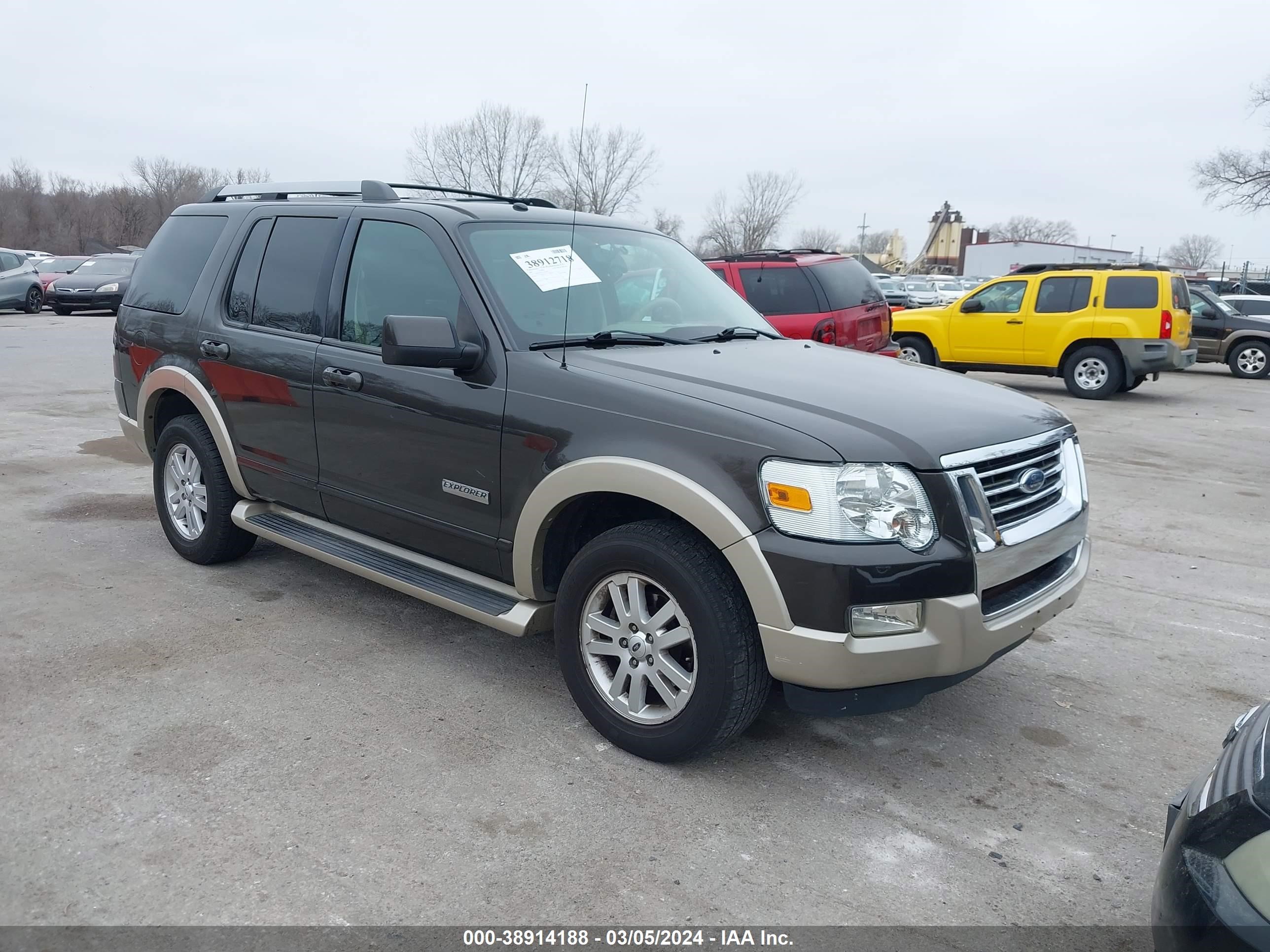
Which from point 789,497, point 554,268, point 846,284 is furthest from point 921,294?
point 789,497

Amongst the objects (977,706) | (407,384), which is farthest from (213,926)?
(977,706)

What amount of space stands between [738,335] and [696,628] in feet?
5.59

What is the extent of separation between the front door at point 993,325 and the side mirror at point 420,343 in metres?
12.8

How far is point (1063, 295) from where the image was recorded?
14.3m

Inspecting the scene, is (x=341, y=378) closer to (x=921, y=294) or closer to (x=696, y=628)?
(x=696, y=628)

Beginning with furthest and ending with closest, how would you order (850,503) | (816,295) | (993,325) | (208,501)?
(993,325) → (816,295) → (208,501) → (850,503)

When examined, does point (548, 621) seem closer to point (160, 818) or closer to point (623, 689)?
point (623, 689)

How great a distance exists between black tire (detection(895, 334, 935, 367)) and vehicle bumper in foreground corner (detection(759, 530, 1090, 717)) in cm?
1308

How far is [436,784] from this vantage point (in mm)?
3252

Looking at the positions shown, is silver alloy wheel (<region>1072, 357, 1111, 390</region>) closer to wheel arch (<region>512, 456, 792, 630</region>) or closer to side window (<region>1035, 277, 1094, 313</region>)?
side window (<region>1035, 277, 1094, 313</region>)

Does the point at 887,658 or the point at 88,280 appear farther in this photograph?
the point at 88,280

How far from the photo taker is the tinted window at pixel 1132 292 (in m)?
13.7

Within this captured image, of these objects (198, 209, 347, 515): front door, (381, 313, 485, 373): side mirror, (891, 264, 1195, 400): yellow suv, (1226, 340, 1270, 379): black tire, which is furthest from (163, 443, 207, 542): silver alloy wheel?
(1226, 340, 1270, 379): black tire

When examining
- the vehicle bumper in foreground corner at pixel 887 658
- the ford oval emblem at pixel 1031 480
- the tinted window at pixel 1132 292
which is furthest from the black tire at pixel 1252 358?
the vehicle bumper in foreground corner at pixel 887 658
